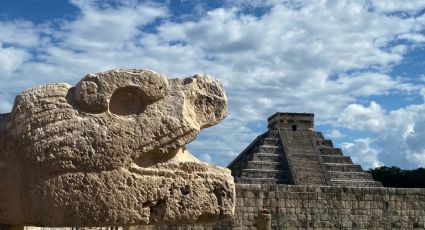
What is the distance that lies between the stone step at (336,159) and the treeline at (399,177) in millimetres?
21659

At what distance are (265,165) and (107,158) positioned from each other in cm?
2352

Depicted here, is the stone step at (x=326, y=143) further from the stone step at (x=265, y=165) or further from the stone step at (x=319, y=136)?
the stone step at (x=265, y=165)

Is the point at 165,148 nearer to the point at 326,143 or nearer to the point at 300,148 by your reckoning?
the point at 300,148

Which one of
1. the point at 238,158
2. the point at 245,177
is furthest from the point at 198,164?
the point at 238,158

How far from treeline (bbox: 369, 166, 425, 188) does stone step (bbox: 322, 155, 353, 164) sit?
21659mm

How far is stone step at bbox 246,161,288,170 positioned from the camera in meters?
25.8

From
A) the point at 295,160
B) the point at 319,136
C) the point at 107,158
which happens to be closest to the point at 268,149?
the point at 295,160

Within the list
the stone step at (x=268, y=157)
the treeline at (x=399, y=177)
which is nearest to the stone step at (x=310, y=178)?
the stone step at (x=268, y=157)

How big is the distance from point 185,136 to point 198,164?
0.63ft

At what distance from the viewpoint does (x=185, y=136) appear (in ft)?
11.7

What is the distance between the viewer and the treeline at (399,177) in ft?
159

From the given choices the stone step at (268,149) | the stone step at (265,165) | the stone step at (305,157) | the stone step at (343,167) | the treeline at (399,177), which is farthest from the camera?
the treeline at (399,177)

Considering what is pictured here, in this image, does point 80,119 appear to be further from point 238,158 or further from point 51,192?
point 238,158

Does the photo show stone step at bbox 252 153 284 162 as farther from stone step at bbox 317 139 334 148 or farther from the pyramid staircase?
stone step at bbox 317 139 334 148
